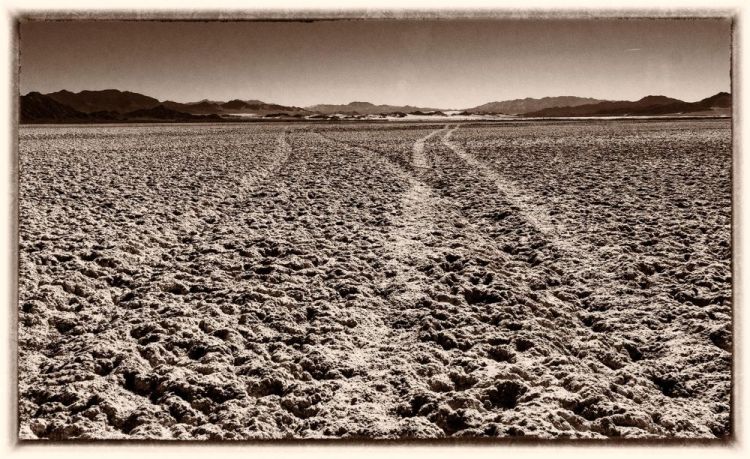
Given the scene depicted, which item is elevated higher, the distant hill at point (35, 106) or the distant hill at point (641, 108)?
the distant hill at point (641, 108)

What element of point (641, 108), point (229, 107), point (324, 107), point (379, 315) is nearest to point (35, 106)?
point (229, 107)

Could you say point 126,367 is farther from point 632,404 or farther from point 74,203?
point 74,203

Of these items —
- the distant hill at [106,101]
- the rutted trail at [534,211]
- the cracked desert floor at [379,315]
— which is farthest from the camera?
the rutted trail at [534,211]

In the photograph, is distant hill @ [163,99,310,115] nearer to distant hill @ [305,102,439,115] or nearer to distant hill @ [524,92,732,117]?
distant hill @ [305,102,439,115]

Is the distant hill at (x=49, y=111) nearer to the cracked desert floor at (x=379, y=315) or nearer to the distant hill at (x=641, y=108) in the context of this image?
the cracked desert floor at (x=379, y=315)

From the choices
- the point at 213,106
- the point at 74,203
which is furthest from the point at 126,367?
the point at 74,203

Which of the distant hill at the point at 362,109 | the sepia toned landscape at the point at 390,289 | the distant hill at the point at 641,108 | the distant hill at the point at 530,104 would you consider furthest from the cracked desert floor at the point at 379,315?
the distant hill at the point at 362,109

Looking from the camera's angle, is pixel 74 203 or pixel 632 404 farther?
pixel 74 203
